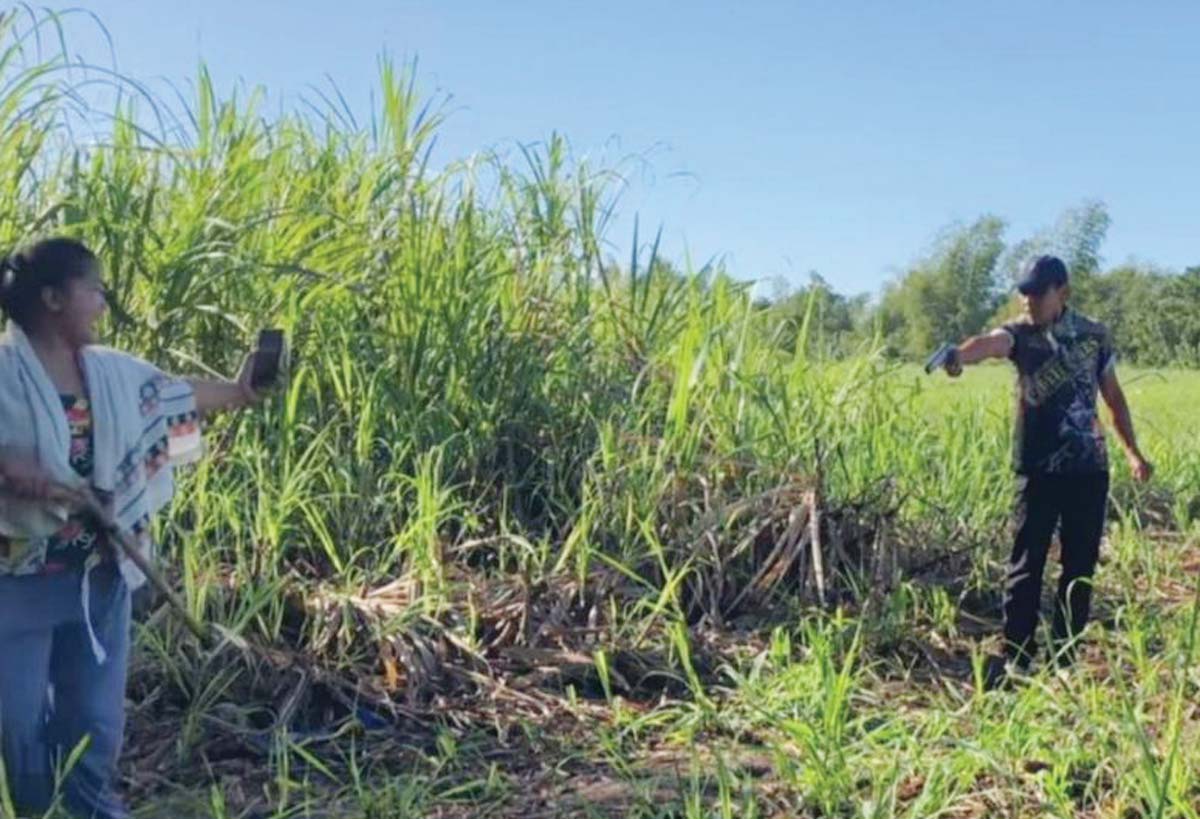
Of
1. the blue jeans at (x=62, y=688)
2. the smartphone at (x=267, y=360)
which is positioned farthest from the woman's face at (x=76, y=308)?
the blue jeans at (x=62, y=688)

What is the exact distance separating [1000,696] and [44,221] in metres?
2.69

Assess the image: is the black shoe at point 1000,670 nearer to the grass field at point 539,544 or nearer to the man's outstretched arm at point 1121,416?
the grass field at point 539,544

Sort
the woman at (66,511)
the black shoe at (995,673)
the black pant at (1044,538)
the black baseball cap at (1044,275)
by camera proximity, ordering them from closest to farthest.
→ the woman at (66,511), the black shoe at (995,673), the black baseball cap at (1044,275), the black pant at (1044,538)

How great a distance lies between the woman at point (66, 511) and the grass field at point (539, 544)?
0.88ft

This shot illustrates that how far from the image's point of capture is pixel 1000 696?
3.18 metres

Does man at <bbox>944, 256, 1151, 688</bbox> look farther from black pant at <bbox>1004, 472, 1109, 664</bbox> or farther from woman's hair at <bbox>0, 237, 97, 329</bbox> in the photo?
woman's hair at <bbox>0, 237, 97, 329</bbox>

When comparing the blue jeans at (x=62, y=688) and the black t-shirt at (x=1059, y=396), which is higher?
the black t-shirt at (x=1059, y=396)

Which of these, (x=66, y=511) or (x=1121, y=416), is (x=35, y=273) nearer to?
(x=66, y=511)

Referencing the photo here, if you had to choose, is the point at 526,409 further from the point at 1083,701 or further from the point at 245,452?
the point at 1083,701

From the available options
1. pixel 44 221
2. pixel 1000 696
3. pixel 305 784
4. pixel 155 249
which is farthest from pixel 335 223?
pixel 1000 696

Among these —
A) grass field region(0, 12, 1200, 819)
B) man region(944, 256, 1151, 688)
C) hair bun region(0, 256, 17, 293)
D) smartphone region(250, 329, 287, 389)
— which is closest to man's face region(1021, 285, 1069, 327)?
man region(944, 256, 1151, 688)

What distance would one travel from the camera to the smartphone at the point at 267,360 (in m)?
2.73


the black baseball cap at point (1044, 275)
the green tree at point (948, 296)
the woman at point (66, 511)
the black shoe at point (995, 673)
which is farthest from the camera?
the green tree at point (948, 296)

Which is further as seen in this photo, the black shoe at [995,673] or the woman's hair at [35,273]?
the black shoe at [995,673]
